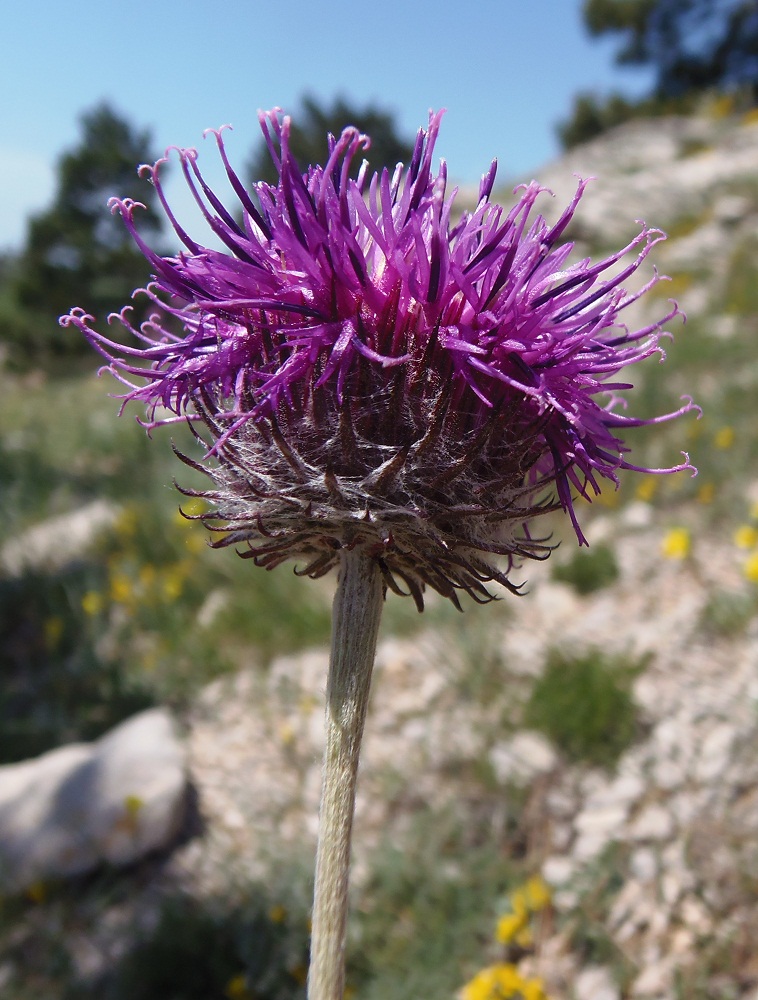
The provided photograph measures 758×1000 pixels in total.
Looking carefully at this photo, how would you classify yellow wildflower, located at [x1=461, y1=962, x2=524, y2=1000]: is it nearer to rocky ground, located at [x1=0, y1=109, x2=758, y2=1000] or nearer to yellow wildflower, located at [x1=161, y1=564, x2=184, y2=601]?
rocky ground, located at [x1=0, y1=109, x2=758, y2=1000]

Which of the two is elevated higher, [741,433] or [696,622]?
[741,433]

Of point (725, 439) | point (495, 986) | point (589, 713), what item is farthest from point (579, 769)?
point (725, 439)

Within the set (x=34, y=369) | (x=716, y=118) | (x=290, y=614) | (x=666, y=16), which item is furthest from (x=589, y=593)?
(x=666, y=16)

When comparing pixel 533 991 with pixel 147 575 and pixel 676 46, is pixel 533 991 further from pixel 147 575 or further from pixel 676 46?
pixel 676 46

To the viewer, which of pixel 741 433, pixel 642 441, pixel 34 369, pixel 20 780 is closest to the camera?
pixel 20 780

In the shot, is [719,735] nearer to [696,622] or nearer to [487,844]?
[696,622]

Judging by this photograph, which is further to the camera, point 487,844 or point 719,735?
point 719,735

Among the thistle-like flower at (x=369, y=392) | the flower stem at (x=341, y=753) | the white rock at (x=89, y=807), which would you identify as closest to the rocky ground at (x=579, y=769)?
the white rock at (x=89, y=807)
